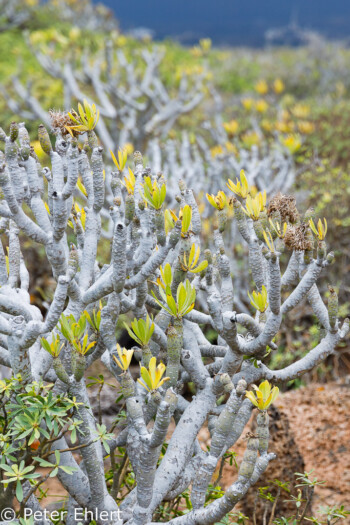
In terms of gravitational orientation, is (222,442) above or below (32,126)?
below

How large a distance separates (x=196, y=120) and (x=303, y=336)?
7000 millimetres

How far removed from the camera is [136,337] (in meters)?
1.81

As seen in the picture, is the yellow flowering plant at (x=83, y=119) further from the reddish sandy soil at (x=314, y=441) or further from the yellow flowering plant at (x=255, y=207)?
the reddish sandy soil at (x=314, y=441)

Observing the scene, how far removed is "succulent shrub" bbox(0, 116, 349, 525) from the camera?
173 cm

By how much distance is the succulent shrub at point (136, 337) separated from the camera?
1729 mm

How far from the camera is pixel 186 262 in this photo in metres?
1.83

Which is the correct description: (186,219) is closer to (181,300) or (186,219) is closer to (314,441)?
(181,300)

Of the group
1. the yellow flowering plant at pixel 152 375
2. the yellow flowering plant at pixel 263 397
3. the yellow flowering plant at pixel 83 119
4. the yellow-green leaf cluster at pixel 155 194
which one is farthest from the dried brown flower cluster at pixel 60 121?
the yellow flowering plant at pixel 263 397

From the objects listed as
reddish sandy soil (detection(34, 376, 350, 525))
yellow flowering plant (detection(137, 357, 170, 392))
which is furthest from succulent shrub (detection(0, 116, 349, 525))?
reddish sandy soil (detection(34, 376, 350, 525))

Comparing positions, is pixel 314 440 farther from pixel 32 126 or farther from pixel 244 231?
pixel 32 126

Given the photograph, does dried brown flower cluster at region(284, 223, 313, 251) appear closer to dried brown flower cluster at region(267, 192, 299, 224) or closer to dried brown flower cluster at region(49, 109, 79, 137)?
dried brown flower cluster at region(267, 192, 299, 224)

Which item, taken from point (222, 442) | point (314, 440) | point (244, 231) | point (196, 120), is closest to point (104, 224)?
point (314, 440)

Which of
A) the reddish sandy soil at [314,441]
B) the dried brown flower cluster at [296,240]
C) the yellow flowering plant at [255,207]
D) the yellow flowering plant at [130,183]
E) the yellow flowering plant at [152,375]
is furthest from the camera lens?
the reddish sandy soil at [314,441]

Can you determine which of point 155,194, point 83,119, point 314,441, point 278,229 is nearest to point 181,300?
point 155,194
